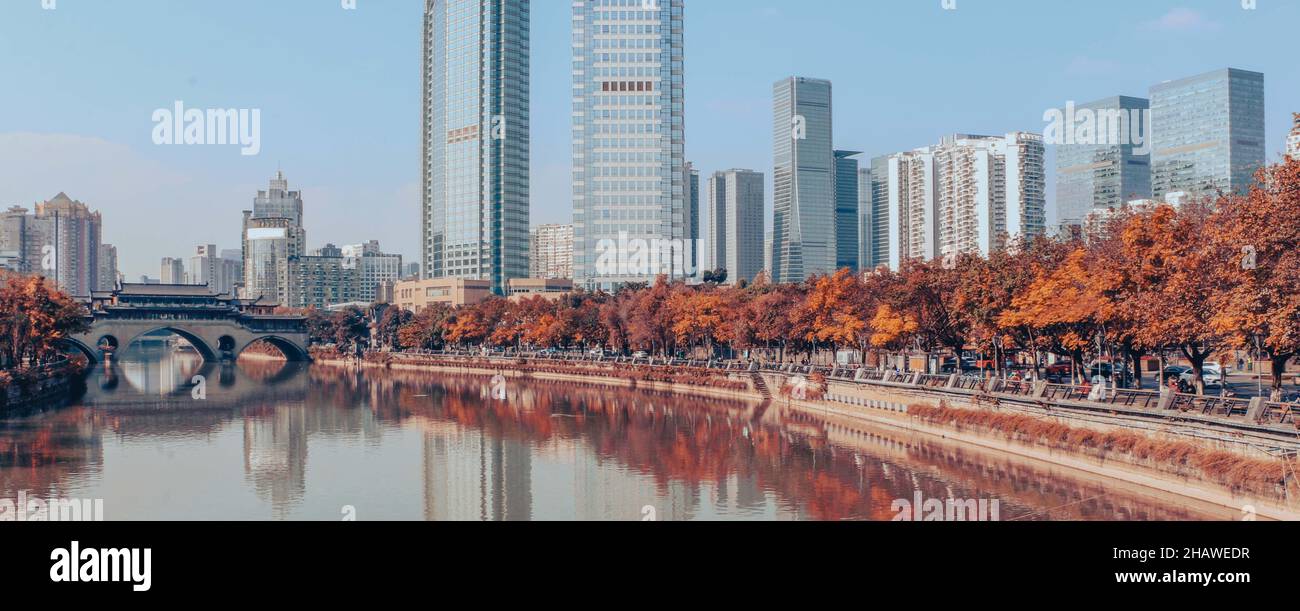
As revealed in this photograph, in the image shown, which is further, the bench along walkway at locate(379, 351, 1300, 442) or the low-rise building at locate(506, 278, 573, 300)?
the low-rise building at locate(506, 278, 573, 300)

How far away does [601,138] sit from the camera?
169 m

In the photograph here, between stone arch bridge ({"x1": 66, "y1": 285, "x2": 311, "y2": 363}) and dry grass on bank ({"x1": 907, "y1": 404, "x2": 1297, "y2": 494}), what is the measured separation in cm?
11993

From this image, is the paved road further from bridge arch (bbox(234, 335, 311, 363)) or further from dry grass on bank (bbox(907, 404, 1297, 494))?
bridge arch (bbox(234, 335, 311, 363))

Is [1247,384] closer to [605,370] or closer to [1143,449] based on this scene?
[1143,449]

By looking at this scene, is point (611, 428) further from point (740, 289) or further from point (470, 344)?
point (470, 344)

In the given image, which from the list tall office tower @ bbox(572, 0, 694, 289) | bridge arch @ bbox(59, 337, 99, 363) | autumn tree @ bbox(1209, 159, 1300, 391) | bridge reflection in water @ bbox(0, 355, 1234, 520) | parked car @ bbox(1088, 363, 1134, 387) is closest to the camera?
autumn tree @ bbox(1209, 159, 1300, 391)

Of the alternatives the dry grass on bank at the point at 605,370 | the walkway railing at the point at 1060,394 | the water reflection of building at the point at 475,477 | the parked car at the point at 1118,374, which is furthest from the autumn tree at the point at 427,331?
the parked car at the point at 1118,374

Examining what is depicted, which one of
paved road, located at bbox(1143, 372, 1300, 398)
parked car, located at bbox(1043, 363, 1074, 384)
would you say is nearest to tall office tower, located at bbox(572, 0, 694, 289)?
parked car, located at bbox(1043, 363, 1074, 384)

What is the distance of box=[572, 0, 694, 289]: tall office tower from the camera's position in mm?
167875

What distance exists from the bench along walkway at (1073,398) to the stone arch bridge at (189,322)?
89.6 metres

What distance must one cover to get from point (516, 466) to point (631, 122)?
12411 centimetres

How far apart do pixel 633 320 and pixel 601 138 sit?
73567mm

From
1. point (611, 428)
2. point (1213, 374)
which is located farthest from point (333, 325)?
point (1213, 374)
